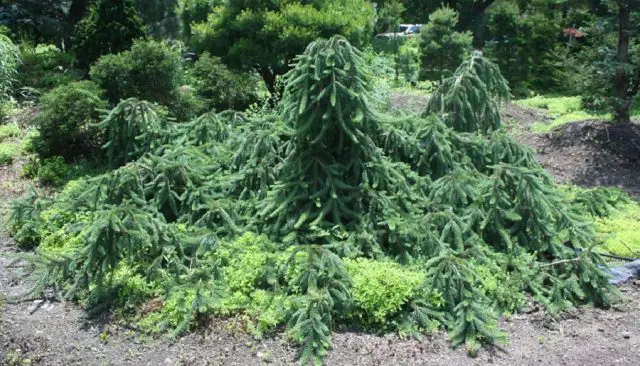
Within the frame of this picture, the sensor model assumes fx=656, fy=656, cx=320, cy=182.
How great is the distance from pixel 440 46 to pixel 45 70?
9423mm

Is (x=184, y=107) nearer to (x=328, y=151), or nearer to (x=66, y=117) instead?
(x=66, y=117)

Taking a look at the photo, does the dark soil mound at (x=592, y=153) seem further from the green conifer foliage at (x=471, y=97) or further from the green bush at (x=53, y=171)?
the green bush at (x=53, y=171)

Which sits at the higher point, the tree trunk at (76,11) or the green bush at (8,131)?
the tree trunk at (76,11)

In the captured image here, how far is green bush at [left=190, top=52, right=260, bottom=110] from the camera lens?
10594 mm

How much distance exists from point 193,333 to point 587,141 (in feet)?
26.2

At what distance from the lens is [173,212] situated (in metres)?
6.77

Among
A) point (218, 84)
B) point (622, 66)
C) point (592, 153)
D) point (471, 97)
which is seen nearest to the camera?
point (471, 97)

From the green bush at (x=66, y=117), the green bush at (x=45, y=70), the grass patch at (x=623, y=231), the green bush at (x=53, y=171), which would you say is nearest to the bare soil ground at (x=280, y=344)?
the grass patch at (x=623, y=231)

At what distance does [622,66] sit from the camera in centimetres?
1090

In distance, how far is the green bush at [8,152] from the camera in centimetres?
929

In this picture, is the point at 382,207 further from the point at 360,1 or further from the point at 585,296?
the point at 360,1

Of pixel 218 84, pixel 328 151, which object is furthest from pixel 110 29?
pixel 328 151

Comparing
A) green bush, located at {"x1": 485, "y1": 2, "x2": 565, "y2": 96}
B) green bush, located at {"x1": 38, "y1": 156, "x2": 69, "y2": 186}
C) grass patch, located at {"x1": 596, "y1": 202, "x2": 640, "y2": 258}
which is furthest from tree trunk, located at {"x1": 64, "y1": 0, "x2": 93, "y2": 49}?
grass patch, located at {"x1": 596, "y1": 202, "x2": 640, "y2": 258}

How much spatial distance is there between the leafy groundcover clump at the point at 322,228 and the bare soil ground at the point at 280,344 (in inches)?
5.0
